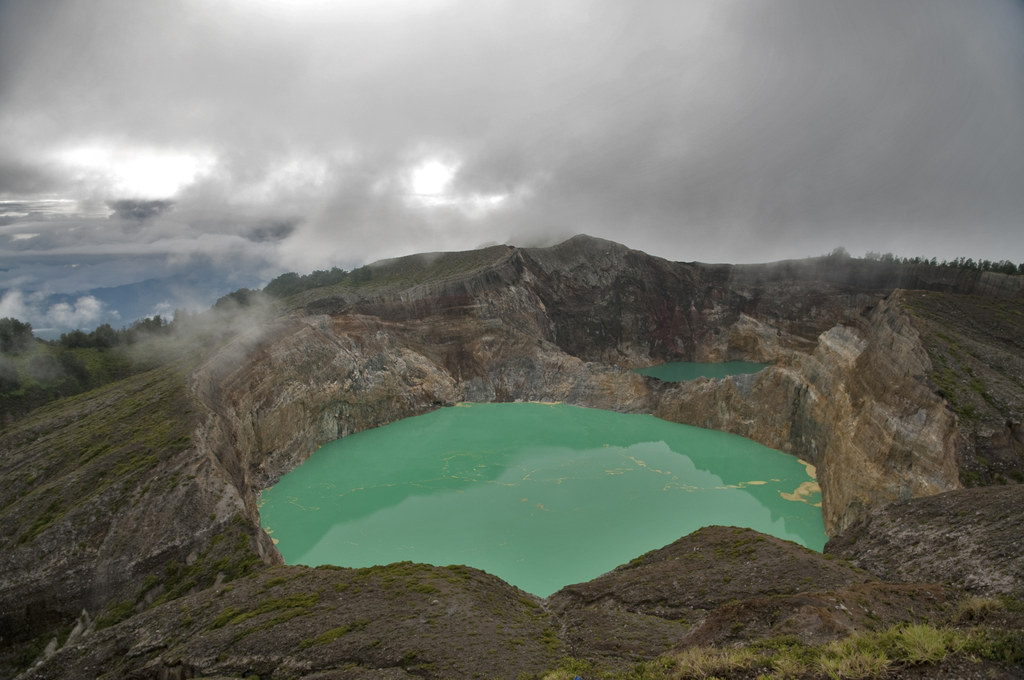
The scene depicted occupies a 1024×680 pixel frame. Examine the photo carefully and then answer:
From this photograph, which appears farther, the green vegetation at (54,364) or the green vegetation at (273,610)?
the green vegetation at (54,364)

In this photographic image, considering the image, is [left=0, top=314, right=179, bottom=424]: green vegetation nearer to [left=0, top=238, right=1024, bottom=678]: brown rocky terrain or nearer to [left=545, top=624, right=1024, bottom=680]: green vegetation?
[left=0, top=238, right=1024, bottom=678]: brown rocky terrain

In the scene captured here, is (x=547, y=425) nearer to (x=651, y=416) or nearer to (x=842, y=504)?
(x=651, y=416)

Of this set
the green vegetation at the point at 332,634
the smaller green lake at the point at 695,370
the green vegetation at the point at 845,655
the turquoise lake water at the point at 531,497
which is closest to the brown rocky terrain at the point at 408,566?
the green vegetation at the point at 332,634

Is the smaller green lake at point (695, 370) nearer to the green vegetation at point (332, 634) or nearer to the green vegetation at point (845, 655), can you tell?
the green vegetation at point (332, 634)

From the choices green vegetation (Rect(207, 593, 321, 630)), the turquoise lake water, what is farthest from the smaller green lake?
green vegetation (Rect(207, 593, 321, 630))

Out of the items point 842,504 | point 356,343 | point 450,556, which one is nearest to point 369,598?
point 450,556

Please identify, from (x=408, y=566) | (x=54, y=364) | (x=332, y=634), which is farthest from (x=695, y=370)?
(x=54, y=364)
